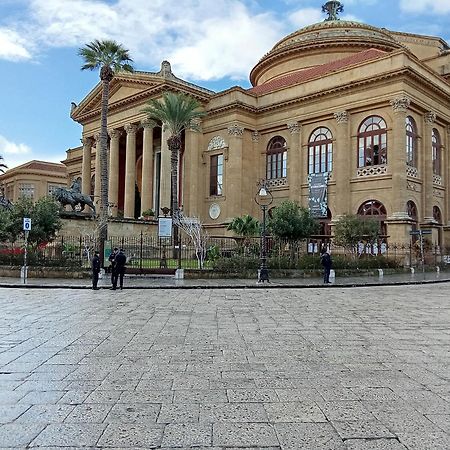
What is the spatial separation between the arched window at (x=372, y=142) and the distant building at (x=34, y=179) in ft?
182

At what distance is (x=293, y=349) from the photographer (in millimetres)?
7184

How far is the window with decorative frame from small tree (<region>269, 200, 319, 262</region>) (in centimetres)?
1561

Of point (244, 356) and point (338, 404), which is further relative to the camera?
point (244, 356)

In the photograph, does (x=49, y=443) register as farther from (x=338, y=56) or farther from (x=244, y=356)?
(x=338, y=56)

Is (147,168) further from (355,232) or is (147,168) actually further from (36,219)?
(355,232)

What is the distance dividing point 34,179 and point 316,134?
54.9m

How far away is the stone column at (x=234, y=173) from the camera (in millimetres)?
40938

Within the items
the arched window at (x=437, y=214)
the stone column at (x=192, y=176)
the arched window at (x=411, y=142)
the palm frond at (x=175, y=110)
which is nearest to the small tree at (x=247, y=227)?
the palm frond at (x=175, y=110)

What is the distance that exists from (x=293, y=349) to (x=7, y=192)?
84.4 meters

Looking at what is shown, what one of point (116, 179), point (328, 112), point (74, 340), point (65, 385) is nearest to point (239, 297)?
point (74, 340)

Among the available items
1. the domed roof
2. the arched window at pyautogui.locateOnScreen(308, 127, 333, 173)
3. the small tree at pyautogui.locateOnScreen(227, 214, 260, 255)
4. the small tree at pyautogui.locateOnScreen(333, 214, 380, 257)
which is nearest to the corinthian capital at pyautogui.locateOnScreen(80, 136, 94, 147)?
the domed roof

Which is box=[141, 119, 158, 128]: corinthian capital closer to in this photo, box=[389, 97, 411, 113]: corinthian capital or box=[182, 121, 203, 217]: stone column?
box=[182, 121, 203, 217]: stone column

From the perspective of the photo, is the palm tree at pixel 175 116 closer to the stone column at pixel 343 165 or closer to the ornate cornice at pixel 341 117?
the ornate cornice at pixel 341 117

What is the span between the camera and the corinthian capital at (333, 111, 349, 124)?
119 ft
